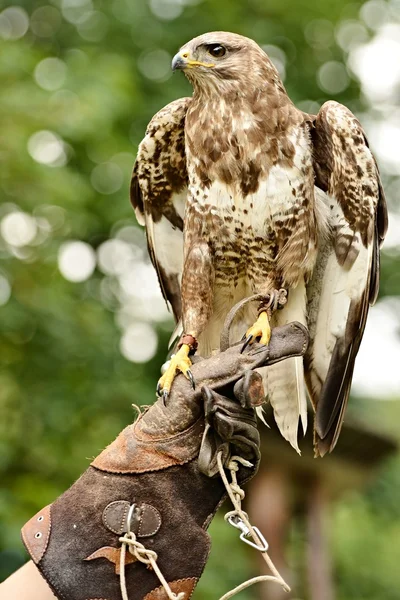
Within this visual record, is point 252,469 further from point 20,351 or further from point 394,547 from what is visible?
point 394,547

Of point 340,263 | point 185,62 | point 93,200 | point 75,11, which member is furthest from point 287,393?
point 75,11

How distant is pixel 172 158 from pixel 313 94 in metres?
6.36

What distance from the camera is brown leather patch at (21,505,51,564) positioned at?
293cm

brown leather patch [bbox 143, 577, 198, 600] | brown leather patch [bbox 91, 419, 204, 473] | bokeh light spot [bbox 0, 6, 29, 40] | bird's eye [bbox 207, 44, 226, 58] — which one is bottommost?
brown leather patch [bbox 143, 577, 198, 600]

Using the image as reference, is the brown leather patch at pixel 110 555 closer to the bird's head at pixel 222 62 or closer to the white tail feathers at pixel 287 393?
the white tail feathers at pixel 287 393

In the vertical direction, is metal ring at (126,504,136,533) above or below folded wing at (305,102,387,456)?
below

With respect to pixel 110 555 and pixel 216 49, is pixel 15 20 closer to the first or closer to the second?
pixel 216 49

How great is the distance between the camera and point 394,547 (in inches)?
505

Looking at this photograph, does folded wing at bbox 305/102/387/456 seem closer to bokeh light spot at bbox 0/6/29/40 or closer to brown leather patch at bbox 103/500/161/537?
brown leather patch at bbox 103/500/161/537

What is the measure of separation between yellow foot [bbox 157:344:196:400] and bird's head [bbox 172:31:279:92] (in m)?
1.24

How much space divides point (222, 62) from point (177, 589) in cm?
229

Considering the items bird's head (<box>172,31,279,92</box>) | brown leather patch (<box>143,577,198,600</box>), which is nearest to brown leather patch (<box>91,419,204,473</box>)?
brown leather patch (<box>143,577,198,600</box>)

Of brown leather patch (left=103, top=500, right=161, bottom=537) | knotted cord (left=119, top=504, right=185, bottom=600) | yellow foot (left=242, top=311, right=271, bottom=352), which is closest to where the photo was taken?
knotted cord (left=119, top=504, right=185, bottom=600)

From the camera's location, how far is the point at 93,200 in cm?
794
